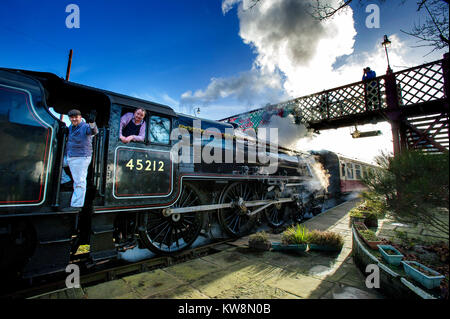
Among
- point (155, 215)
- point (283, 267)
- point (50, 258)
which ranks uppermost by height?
point (155, 215)

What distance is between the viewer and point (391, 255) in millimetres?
2545

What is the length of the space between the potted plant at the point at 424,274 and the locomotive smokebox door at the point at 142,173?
11.4 ft

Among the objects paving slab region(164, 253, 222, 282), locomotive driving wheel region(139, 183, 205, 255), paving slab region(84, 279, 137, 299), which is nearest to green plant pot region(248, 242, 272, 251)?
paving slab region(164, 253, 222, 282)

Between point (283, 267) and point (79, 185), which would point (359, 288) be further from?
point (79, 185)

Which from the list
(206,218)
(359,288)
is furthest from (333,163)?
(359,288)

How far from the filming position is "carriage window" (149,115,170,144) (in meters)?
3.75

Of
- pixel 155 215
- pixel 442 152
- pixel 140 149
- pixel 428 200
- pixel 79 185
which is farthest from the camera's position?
pixel 155 215

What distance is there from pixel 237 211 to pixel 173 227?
1.80m

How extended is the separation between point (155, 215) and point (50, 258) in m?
1.72

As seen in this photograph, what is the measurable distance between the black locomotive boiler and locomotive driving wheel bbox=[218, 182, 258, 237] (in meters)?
0.04

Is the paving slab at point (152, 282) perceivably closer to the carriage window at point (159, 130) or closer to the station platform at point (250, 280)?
the station platform at point (250, 280)

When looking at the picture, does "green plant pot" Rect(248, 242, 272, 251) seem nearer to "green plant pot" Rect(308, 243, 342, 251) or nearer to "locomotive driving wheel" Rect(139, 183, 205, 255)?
"green plant pot" Rect(308, 243, 342, 251)

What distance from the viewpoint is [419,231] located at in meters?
4.84
